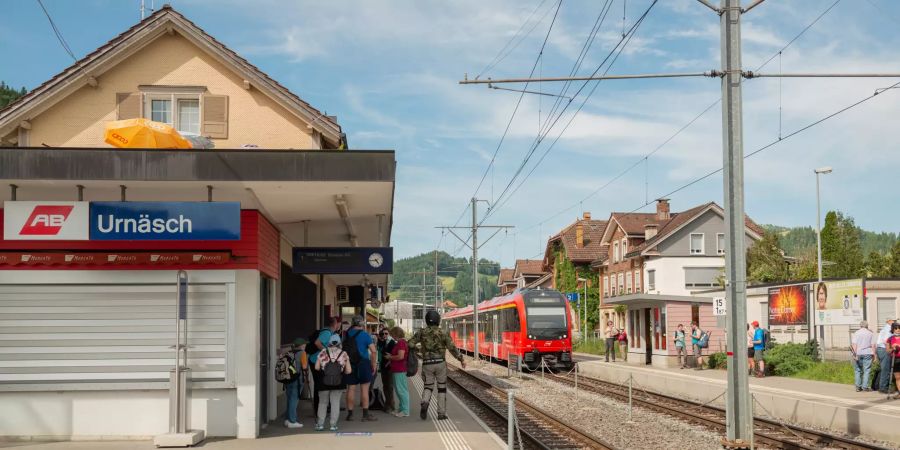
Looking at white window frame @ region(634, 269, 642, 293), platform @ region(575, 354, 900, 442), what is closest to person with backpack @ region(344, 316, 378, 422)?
platform @ region(575, 354, 900, 442)

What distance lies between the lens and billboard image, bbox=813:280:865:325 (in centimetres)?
2358

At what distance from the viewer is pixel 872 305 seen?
105 feet

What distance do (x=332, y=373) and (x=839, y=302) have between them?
670 inches

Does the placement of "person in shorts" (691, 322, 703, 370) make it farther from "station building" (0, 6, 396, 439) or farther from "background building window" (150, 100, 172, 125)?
"station building" (0, 6, 396, 439)

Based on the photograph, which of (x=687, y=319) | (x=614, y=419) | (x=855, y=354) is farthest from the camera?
(x=687, y=319)

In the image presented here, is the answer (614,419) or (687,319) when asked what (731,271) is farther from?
(687,319)

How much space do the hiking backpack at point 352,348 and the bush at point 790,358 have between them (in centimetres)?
1477

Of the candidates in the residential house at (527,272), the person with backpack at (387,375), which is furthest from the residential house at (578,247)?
the person with backpack at (387,375)

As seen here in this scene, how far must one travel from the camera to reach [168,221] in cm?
1093

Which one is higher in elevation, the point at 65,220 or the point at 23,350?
the point at 65,220

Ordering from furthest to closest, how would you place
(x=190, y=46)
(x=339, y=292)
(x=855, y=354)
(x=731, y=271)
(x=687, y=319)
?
1. (x=339, y=292)
2. (x=687, y=319)
3. (x=190, y=46)
4. (x=855, y=354)
5. (x=731, y=271)

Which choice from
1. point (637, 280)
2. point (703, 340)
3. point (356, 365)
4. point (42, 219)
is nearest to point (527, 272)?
point (637, 280)

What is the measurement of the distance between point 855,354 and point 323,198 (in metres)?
12.2

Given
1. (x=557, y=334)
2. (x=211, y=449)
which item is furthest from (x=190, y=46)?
(x=557, y=334)
